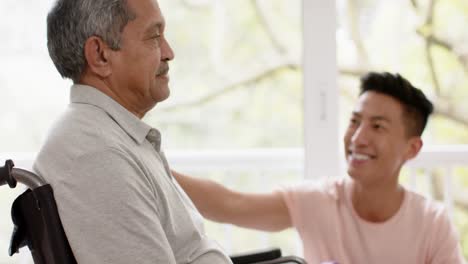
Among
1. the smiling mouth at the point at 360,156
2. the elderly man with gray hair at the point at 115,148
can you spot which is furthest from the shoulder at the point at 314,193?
the elderly man with gray hair at the point at 115,148

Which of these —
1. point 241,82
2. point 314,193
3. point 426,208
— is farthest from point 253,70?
point 426,208

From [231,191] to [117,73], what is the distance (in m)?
1.03

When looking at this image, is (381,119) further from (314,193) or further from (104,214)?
(104,214)

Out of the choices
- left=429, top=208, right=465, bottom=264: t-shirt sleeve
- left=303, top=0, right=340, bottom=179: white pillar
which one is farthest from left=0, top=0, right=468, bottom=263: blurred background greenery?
left=429, top=208, right=465, bottom=264: t-shirt sleeve

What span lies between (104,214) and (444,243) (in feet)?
4.84

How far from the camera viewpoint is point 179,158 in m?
3.30

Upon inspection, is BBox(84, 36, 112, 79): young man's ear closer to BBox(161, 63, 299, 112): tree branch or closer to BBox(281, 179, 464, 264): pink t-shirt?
BBox(281, 179, 464, 264): pink t-shirt

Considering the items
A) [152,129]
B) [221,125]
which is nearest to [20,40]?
[221,125]

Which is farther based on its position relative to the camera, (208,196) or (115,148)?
(208,196)

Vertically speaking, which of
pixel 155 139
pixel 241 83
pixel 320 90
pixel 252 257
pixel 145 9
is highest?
pixel 241 83

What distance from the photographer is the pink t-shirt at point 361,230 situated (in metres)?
2.65

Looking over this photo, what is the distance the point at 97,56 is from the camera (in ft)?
5.37

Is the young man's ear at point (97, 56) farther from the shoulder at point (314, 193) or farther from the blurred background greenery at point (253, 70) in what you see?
the blurred background greenery at point (253, 70)

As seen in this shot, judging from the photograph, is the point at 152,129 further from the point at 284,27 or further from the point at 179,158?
the point at 284,27
